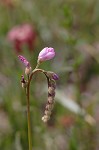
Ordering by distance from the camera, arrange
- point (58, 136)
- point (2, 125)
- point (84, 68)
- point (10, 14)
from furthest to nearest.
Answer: point (10, 14), point (84, 68), point (2, 125), point (58, 136)

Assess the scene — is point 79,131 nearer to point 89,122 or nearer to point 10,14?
point 89,122

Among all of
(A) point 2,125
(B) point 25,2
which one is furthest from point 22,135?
(B) point 25,2

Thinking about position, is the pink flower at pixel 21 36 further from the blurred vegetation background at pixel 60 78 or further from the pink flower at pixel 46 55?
the pink flower at pixel 46 55

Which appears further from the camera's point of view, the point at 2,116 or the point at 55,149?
A: the point at 2,116

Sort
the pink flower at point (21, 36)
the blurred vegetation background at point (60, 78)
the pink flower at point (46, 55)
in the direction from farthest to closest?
the pink flower at point (21, 36)
the blurred vegetation background at point (60, 78)
the pink flower at point (46, 55)

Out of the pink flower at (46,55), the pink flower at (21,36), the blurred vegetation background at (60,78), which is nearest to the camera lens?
the pink flower at (46,55)

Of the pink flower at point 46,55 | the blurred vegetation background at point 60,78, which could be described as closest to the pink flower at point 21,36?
the blurred vegetation background at point 60,78
